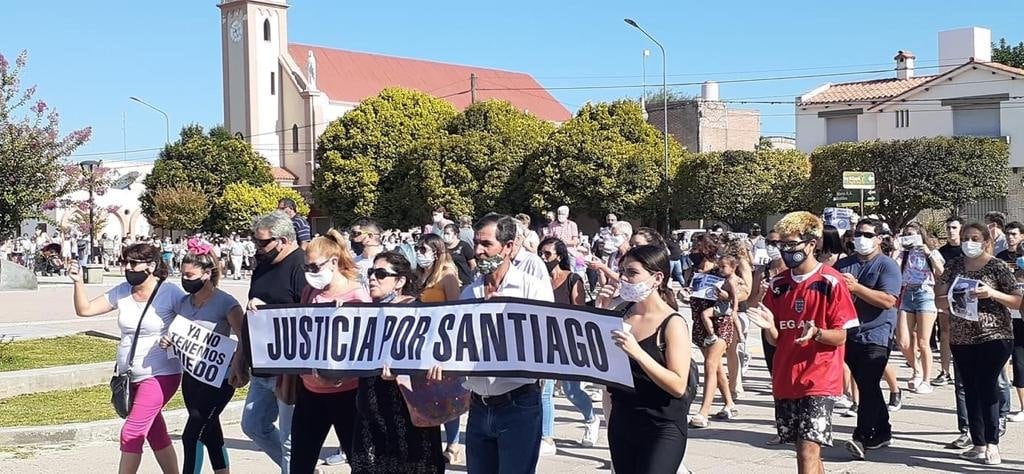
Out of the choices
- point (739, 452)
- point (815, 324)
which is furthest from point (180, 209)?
point (815, 324)

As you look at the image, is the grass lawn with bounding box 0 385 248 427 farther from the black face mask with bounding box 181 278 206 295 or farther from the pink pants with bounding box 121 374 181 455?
the black face mask with bounding box 181 278 206 295

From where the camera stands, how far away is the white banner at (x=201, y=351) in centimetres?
643

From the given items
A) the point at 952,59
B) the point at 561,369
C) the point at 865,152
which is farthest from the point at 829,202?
the point at 561,369

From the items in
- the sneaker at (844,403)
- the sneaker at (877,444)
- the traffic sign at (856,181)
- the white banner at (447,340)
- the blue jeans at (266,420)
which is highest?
the traffic sign at (856,181)

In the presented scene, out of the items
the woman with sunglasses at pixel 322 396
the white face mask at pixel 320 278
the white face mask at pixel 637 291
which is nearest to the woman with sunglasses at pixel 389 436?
the woman with sunglasses at pixel 322 396

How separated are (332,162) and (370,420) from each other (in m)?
58.7

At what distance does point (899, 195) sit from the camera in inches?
1678

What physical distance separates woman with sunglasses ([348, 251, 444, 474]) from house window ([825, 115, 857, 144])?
51750 millimetres

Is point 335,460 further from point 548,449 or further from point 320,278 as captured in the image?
point 320,278

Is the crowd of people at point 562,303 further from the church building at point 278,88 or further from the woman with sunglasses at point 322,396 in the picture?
the church building at point 278,88

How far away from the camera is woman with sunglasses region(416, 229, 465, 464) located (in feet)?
24.2

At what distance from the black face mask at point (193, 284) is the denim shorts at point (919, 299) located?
24.8 ft

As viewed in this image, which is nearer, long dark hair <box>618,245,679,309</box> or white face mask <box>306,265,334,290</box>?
long dark hair <box>618,245,679,309</box>

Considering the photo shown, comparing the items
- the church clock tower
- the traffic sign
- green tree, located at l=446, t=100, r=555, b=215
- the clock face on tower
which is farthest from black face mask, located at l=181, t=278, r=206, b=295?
the clock face on tower
